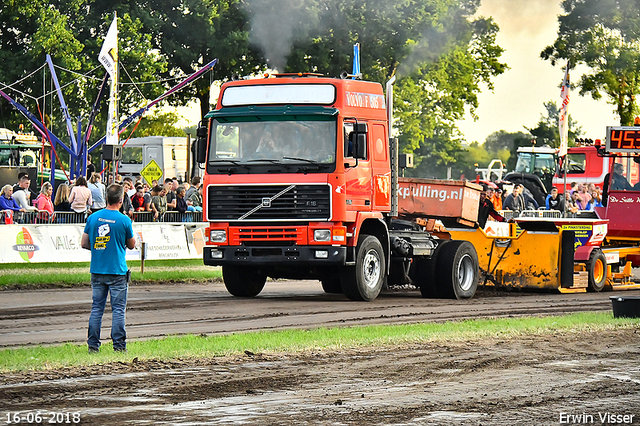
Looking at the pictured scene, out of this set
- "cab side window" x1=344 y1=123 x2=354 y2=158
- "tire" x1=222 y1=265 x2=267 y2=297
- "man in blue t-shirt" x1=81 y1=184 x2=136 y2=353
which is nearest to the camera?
"man in blue t-shirt" x1=81 y1=184 x2=136 y2=353

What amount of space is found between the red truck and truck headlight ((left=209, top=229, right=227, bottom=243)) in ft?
0.05

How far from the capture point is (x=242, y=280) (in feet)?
62.7

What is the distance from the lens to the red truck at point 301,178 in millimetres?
17172

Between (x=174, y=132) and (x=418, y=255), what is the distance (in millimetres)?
53155

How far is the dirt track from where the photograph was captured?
8008 millimetres

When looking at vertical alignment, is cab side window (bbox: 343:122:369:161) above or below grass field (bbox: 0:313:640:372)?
above

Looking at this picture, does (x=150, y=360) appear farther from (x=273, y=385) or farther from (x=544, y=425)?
(x=544, y=425)

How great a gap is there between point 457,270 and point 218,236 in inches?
177

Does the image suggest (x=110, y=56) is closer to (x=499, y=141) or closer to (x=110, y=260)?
(x=110, y=260)

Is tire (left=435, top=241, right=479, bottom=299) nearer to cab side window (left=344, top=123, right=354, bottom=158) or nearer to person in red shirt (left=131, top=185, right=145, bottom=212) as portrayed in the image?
cab side window (left=344, top=123, right=354, bottom=158)

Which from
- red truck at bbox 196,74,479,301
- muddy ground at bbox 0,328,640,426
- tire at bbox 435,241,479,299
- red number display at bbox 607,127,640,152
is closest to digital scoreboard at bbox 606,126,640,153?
red number display at bbox 607,127,640,152

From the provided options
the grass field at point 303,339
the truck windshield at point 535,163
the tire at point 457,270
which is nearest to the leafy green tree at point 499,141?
the truck windshield at point 535,163

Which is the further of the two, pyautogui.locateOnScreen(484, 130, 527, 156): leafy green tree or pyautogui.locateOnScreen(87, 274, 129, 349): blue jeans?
pyautogui.locateOnScreen(484, 130, 527, 156): leafy green tree

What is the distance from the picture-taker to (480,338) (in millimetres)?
12852
